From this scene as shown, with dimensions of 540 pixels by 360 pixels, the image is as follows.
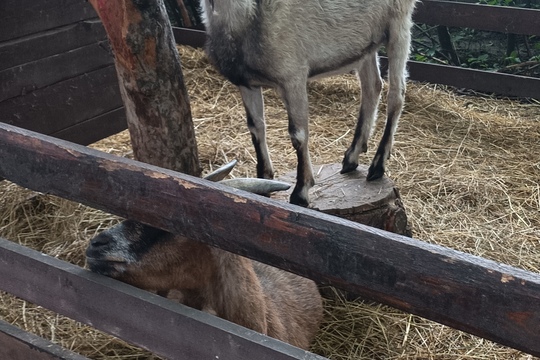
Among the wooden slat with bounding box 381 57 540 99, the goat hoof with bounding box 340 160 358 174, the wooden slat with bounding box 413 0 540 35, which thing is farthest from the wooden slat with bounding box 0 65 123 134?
the wooden slat with bounding box 413 0 540 35

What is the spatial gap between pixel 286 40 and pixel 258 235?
1.93 m

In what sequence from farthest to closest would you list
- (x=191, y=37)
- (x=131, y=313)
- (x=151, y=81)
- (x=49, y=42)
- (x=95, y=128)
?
(x=191, y=37) < (x=95, y=128) < (x=49, y=42) < (x=151, y=81) < (x=131, y=313)

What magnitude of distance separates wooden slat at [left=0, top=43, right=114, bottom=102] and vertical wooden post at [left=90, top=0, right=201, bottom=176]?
5.28ft

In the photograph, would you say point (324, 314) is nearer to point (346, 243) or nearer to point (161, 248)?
point (161, 248)

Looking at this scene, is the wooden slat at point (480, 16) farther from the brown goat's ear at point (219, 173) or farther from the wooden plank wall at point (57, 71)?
the brown goat's ear at point (219, 173)

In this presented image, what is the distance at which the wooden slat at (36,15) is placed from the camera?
4.26 m

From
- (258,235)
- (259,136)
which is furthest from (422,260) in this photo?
(259,136)

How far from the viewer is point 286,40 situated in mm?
3439

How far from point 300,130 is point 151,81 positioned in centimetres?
103

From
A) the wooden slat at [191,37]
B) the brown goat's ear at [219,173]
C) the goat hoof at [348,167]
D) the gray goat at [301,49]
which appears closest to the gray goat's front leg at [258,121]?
the gray goat at [301,49]

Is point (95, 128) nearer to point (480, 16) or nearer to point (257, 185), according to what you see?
point (257, 185)

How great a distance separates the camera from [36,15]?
4.44m

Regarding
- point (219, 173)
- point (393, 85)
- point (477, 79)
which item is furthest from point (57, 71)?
point (477, 79)

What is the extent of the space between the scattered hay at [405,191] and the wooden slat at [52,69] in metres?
0.76
